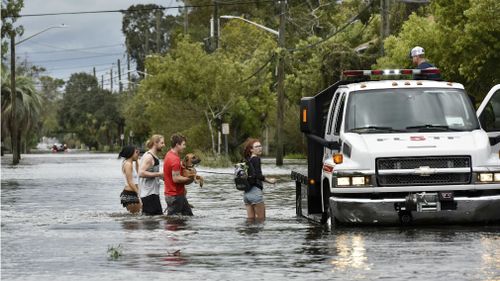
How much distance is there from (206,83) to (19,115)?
37.7m

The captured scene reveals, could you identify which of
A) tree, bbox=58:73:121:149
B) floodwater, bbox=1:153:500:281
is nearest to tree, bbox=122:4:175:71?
tree, bbox=58:73:121:149

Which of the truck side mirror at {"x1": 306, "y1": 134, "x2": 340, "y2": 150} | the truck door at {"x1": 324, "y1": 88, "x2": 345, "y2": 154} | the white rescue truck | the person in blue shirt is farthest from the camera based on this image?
the person in blue shirt

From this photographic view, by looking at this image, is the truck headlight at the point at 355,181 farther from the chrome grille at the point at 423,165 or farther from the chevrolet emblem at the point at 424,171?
the chevrolet emblem at the point at 424,171

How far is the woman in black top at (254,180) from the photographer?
20750 millimetres

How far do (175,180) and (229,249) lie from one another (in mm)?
5339

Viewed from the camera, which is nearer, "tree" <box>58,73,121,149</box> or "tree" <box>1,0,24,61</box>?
"tree" <box>1,0,24,61</box>

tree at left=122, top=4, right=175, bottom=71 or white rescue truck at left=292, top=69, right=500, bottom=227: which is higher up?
tree at left=122, top=4, right=175, bottom=71

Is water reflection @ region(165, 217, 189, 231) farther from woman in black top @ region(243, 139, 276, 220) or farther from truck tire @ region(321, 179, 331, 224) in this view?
truck tire @ region(321, 179, 331, 224)

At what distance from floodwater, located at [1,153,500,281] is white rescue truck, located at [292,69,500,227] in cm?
35

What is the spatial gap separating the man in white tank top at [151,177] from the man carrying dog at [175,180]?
13.2 inches

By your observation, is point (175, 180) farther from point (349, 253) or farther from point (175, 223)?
point (349, 253)

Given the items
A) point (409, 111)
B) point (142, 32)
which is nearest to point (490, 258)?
point (409, 111)

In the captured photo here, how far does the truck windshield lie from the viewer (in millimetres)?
18734

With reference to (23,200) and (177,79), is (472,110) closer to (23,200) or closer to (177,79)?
(23,200)
